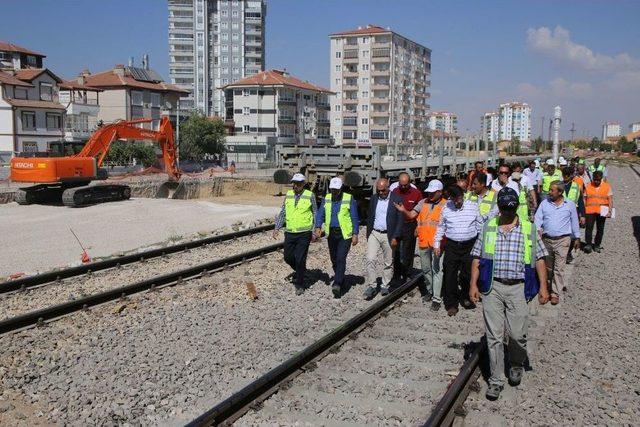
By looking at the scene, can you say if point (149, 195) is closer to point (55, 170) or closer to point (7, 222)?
point (55, 170)

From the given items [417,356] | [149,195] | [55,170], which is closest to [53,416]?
[417,356]

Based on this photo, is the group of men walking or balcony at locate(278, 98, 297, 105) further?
balcony at locate(278, 98, 297, 105)

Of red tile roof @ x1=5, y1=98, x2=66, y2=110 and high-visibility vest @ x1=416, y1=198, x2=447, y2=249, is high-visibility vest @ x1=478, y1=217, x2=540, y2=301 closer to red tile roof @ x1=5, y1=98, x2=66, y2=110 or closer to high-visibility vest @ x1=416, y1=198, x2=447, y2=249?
high-visibility vest @ x1=416, y1=198, x2=447, y2=249

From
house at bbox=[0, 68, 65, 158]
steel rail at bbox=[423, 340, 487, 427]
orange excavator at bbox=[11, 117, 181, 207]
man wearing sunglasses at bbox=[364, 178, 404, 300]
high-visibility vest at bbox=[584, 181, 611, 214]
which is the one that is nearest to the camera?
steel rail at bbox=[423, 340, 487, 427]

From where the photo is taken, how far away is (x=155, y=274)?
37.4 feet

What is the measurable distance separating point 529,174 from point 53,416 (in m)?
12.4

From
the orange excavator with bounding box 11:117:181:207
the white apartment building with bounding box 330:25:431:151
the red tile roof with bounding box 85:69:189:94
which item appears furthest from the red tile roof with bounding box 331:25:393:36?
the orange excavator with bounding box 11:117:181:207

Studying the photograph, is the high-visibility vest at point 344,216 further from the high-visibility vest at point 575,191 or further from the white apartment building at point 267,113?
the white apartment building at point 267,113

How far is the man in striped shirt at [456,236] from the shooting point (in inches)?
309

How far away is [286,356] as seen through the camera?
679 cm

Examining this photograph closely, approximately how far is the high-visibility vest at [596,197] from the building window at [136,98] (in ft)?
203

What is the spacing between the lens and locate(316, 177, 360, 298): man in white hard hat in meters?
9.18

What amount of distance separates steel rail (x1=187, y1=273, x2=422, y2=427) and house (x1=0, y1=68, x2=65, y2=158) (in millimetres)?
46501

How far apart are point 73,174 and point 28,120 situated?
31.7 metres
